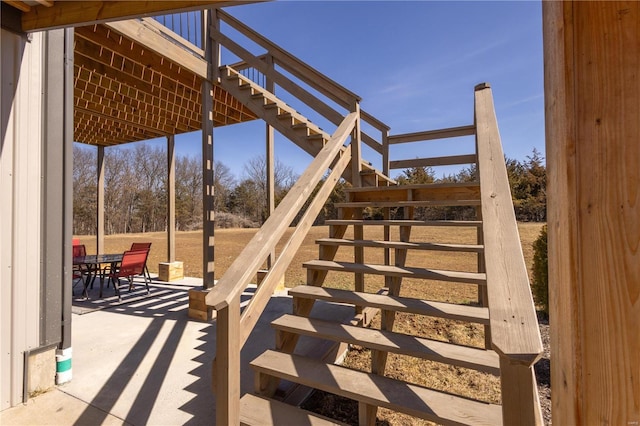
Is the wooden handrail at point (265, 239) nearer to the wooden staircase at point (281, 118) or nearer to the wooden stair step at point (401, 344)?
the wooden stair step at point (401, 344)

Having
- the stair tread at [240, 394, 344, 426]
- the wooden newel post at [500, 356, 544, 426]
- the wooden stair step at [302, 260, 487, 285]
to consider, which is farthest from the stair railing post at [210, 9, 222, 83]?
the wooden newel post at [500, 356, 544, 426]

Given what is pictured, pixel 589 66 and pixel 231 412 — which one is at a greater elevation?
pixel 589 66

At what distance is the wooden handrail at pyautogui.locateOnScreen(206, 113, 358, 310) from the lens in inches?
60.1

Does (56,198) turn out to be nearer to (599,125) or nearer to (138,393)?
(138,393)

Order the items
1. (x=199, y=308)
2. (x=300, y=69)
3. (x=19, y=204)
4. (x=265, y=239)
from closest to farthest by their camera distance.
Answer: (x=265, y=239)
(x=19, y=204)
(x=199, y=308)
(x=300, y=69)

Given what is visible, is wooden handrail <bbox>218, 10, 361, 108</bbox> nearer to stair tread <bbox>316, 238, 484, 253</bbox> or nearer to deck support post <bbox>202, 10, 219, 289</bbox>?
deck support post <bbox>202, 10, 219, 289</bbox>

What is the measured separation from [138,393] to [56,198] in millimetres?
1701

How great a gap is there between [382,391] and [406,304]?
0.61 metres

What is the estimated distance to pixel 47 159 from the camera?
2.37 metres

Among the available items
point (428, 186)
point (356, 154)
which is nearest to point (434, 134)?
point (356, 154)

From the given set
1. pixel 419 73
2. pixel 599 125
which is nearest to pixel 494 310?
pixel 599 125

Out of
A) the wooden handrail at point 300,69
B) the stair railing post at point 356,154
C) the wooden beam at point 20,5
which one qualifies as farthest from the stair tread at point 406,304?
the wooden beam at point 20,5

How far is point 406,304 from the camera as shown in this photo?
6.87 ft

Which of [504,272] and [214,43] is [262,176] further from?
[504,272]
